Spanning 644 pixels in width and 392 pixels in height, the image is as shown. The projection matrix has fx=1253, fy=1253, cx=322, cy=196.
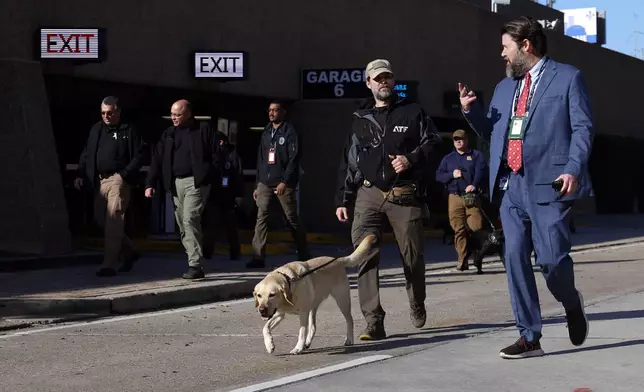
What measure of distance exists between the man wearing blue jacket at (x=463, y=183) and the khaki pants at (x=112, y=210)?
14.4ft

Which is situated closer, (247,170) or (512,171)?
(512,171)

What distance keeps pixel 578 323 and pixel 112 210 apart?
273 inches

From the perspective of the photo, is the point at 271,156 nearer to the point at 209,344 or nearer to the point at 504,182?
the point at 209,344

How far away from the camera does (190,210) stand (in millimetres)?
13297

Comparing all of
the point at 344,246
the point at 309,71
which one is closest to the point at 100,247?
the point at 344,246

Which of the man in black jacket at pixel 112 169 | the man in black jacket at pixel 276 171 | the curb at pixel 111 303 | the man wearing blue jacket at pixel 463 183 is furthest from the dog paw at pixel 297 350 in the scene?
the man wearing blue jacket at pixel 463 183

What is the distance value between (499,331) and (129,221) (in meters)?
6.65

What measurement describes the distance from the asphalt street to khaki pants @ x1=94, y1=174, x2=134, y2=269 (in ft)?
6.28

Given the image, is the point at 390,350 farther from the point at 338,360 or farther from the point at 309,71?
the point at 309,71

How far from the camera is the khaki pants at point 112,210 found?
44.9 feet

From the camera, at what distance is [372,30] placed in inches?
995

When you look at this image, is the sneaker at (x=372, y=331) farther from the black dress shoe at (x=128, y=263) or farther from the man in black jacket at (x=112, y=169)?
the black dress shoe at (x=128, y=263)

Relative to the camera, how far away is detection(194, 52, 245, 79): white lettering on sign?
61.9 ft

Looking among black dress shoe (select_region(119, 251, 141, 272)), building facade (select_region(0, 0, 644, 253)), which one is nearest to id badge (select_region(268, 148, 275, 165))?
black dress shoe (select_region(119, 251, 141, 272))
